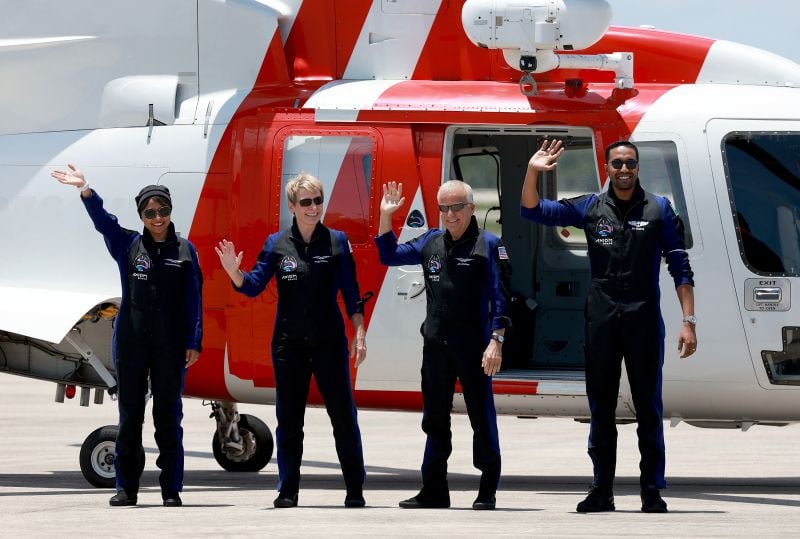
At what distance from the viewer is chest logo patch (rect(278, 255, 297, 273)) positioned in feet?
27.8

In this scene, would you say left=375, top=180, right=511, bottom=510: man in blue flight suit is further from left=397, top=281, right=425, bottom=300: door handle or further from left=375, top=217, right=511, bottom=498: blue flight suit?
left=397, top=281, right=425, bottom=300: door handle

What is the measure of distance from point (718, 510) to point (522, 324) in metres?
2.39

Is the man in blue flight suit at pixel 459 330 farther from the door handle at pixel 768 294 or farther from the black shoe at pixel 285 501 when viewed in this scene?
the door handle at pixel 768 294

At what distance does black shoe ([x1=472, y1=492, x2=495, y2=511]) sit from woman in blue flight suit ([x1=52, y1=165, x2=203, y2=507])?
1.70 metres

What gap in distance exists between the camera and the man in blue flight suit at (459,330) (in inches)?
326

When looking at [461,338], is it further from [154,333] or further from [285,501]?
[154,333]

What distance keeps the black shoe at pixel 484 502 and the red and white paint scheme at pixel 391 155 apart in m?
1.34

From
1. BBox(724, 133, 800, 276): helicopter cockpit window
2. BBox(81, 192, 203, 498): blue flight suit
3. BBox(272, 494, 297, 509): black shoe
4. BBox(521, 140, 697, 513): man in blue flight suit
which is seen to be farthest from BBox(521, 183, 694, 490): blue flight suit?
BBox(81, 192, 203, 498): blue flight suit

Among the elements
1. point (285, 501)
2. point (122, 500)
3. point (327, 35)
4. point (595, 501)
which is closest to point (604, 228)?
point (595, 501)

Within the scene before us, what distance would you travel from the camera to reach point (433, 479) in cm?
844

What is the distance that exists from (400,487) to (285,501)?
1863 millimetres

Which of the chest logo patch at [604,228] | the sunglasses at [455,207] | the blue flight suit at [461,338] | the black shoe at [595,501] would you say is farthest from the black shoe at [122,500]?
the chest logo patch at [604,228]

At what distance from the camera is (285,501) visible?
8.43 m

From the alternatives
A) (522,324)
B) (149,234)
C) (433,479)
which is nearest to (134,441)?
(149,234)
